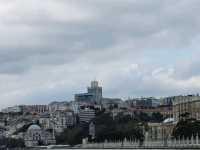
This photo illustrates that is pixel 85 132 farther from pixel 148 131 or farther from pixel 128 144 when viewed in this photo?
pixel 128 144

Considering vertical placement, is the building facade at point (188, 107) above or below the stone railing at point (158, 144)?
Answer: above

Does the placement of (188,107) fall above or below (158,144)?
above

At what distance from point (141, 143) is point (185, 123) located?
24.9 ft

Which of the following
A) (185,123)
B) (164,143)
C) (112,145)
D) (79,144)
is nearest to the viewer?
(164,143)

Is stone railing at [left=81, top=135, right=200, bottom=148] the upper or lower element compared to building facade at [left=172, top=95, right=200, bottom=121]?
lower

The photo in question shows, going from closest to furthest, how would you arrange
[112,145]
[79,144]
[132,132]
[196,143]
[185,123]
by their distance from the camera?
1. [196,143]
2. [185,123]
3. [112,145]
4. [132,132]
5. [79,144]

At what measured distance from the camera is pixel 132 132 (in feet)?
477

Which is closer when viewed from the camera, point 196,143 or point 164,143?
point 196,143

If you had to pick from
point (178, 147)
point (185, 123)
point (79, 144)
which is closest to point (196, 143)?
point (178, 147)

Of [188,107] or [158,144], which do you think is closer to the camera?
[158,144]

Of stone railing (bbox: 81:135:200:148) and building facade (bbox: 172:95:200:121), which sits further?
building facade (bbox: 172:95:200:121)

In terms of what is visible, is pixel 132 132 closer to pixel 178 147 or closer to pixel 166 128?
pixel 166 128

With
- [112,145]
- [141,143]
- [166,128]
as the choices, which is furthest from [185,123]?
[166,128]

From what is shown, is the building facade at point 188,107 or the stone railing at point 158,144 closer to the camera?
the stone railing at point 158,144
